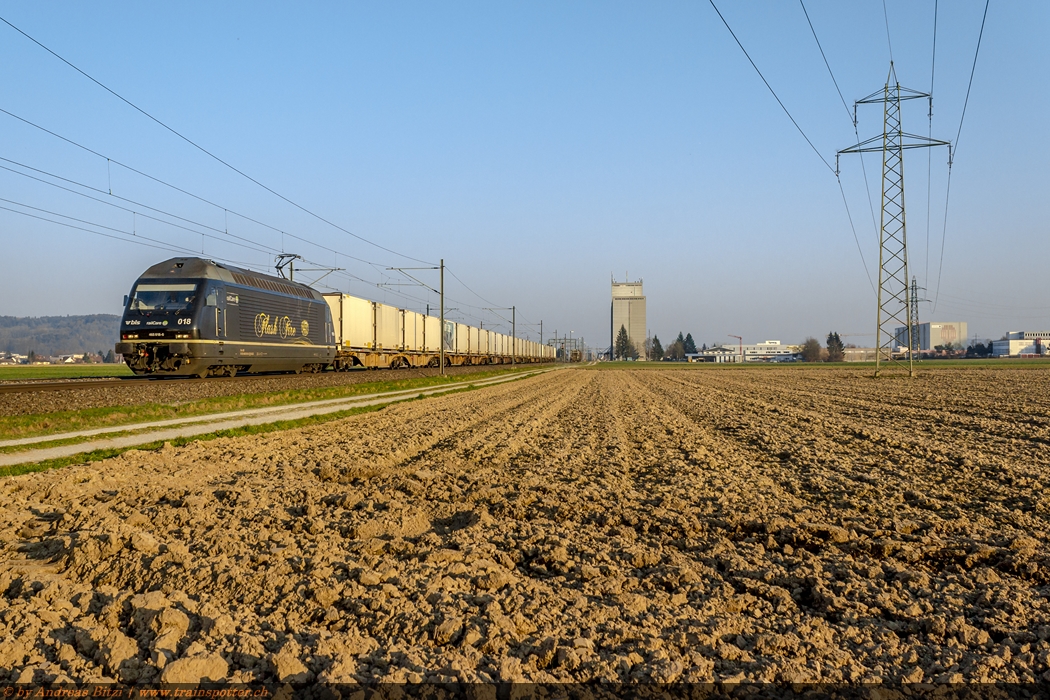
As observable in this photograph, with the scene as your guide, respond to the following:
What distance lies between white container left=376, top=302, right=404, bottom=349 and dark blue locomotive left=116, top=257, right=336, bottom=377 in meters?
15.3

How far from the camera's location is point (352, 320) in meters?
41.8

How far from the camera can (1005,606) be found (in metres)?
4.31

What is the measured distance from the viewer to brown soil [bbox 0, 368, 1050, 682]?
11.8ft

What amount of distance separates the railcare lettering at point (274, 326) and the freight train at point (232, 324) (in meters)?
0.04

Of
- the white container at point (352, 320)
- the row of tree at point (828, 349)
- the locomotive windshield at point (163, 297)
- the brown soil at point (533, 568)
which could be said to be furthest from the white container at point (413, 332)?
the row of tree at point (828, 349)

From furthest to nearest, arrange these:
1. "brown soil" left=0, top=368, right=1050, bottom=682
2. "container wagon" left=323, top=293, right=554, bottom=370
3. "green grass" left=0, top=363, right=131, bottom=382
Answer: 1. "container wagon" left=323, top=293, right=554, bottom=370
2. "green grass" left=0, top=363, right=131, bottom=382
3. "brown soil" left=0, top=368, right=1050, bottom=682

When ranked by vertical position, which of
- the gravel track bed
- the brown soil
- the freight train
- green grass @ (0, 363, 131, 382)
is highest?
the freight train

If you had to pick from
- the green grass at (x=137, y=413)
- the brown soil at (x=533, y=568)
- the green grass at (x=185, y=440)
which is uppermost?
the green grass at (x=137, y=413)

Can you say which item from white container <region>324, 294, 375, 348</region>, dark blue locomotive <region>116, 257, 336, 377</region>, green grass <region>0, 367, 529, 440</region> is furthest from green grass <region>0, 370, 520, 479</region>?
white container <region>324, 294, 375, 348</region>

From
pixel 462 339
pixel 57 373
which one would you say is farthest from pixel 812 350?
pixel 57 373

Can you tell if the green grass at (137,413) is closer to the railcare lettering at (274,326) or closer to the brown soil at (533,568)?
the brown soil at (533,568)

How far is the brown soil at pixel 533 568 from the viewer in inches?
142

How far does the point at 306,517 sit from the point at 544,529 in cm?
231

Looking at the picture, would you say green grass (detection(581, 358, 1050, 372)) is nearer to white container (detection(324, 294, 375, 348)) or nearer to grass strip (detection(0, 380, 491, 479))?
white container (detection(324, 294, 375, 348))
